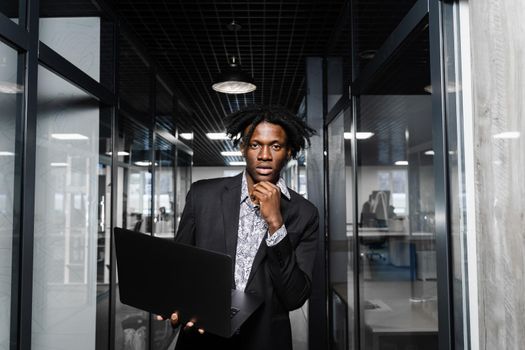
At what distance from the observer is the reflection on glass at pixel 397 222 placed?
5.44ft

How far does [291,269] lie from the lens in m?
1.54

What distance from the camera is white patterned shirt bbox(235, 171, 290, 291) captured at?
65.1 inches

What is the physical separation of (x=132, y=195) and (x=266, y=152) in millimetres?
2160

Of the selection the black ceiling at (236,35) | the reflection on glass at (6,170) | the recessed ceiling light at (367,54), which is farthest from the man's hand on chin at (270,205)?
the black ceiling at (236,35)

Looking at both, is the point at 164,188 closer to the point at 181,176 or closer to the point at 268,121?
the point at 181,176

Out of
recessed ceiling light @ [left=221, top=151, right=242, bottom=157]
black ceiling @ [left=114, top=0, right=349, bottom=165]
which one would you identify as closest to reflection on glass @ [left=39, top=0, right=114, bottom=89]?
black ceiling @ [left=114, top=0, right=349, bottom=165]

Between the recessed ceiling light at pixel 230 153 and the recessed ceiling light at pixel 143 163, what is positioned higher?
the recessed ceiling light at pixel 230 153

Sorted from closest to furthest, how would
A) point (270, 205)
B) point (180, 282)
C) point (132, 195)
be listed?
point (180, 282) < point (270, 205) < point (132, 195)

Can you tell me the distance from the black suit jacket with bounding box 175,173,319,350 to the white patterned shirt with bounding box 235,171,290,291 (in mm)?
40

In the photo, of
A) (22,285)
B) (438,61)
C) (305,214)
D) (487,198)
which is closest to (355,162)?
(305,214)

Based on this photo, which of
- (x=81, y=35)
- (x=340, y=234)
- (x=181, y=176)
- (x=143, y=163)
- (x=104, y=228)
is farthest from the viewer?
(x=181, y=176)

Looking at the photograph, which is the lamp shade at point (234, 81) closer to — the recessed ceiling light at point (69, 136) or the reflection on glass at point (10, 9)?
the recessed ceiling light at point (69, 136)

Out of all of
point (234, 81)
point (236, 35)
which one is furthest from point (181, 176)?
point (236, 35)

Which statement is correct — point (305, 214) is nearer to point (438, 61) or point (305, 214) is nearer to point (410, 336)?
point (438, 61)
